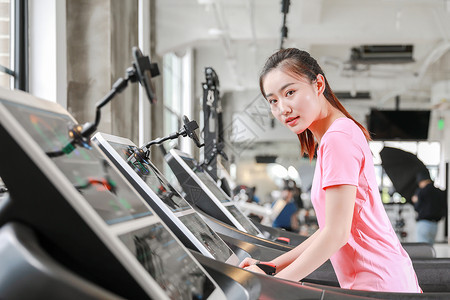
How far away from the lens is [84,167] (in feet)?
3.46

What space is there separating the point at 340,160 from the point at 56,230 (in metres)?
0.81

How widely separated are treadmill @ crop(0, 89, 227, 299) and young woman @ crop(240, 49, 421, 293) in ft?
1.74

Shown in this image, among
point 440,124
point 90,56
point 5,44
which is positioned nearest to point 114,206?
point 5,44

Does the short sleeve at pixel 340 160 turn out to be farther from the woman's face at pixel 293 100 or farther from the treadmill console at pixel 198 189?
the treadmill console at pixel 198 189

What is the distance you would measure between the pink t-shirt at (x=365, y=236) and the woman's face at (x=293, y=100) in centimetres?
10

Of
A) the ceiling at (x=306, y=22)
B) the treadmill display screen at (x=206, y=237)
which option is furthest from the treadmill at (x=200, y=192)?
the ceiling at (x=306, y=22)

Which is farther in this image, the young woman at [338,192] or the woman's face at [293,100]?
the woman's face at [293,100]

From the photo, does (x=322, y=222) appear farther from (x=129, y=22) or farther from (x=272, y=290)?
(x=129, y=22)

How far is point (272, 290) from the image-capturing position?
4.05ft

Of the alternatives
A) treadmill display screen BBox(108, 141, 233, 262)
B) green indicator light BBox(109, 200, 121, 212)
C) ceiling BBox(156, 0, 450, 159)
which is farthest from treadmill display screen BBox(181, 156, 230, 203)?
ceiling BBox(156, 0, 450, 159)

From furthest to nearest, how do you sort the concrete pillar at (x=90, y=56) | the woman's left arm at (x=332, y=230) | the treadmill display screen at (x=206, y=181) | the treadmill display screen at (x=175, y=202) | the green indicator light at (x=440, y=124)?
1. the green indicator light at (x=440, y=124)
2. the concrete pillar at (x=90, y=56)
3. the treadmill display screen at (x=206, y=181)
4. the treadmill display screen at (x=175, y=202)
5. the woman's left arm at (x=332, y=230)

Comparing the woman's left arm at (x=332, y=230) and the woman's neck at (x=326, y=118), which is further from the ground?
the woman's neck at (x=326, y=118)

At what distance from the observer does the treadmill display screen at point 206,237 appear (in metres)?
1.75

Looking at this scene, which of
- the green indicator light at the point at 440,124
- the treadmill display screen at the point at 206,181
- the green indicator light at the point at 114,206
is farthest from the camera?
the green indicator light at the point at 440,124
